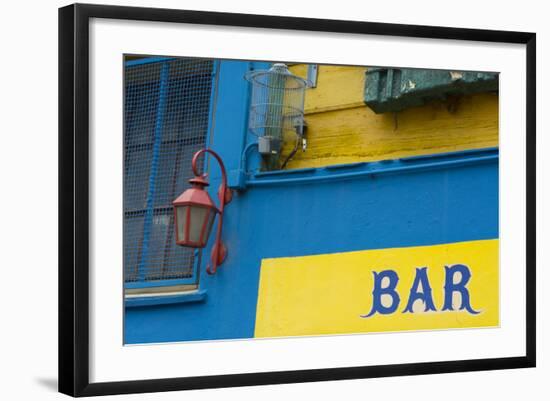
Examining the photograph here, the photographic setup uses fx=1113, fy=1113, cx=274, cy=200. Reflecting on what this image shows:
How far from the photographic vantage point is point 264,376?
3.87 metres

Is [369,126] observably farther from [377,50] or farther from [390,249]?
[377,50]

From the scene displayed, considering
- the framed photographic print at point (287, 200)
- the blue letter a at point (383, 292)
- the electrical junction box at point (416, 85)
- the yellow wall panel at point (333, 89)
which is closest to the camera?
the framed photographic print at point (287, 200)

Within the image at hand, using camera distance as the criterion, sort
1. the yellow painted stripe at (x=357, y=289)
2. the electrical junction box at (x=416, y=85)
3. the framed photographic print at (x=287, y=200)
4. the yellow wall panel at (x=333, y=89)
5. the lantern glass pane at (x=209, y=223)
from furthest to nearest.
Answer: the yellow wall panel at (x=333, y=89)
the lantern glass pane at (x=209, y=223)
the electrical junction box at (x=416, y=85)
the yellow painted stripe at (x=357, y=289)
the framed photographic print at (x=287, y=200)

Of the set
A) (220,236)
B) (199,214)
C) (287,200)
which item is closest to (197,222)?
(199,214)

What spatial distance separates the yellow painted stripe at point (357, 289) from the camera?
4512mm

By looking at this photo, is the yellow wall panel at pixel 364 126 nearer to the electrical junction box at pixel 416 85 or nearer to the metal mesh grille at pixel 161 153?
the electrical junction box at pixel 416 85

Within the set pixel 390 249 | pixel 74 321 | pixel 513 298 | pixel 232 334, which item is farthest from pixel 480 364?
pixel 74 321

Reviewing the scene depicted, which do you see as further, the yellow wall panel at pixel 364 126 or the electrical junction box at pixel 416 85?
the yellow wall panel at pixel 364 126

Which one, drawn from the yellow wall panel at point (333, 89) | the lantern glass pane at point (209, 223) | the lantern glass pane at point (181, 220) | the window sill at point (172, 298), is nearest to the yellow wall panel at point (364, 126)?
the yellow wall panel at point (333, 89)

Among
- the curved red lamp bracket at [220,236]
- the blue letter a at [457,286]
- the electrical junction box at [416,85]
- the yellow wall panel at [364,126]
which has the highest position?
the electrical junction box at [416,85]

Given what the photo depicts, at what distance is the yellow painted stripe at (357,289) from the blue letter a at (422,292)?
2cm

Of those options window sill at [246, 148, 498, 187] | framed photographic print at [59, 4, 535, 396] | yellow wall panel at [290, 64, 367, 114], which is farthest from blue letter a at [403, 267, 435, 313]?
yellow wall panel at [290, 64, 367, 114]

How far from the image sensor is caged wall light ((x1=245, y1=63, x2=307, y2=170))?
16.9ft

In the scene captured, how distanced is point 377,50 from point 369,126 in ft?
3.52
